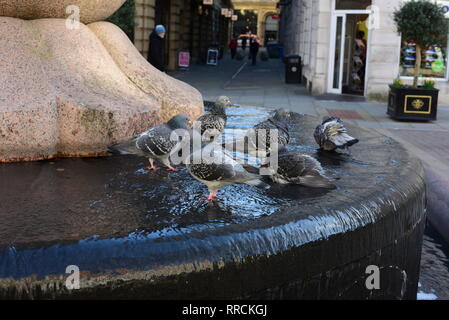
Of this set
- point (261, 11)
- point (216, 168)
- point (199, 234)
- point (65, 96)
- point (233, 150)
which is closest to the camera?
point (199, 234)

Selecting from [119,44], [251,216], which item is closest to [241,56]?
[119,44]

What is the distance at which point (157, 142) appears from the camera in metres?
3.86

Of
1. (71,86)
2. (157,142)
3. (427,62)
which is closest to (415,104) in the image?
(427,62)

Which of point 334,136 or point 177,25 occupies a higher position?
point 177,25

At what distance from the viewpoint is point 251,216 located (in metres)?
3.18

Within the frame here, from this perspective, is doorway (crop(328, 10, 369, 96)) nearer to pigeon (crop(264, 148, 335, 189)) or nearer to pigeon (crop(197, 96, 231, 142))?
pigeon (crop(197, 96, 231, 142))

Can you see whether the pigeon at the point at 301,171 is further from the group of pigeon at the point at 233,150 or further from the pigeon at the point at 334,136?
the pigeon at the point at 334,136

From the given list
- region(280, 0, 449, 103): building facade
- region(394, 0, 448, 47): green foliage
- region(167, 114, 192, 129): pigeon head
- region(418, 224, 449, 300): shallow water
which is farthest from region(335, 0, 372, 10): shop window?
region(167, 114, 192, 129): pigeon head

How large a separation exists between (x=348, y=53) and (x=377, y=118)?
6612mm

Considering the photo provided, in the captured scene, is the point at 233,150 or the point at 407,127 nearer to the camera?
the point at 233,150

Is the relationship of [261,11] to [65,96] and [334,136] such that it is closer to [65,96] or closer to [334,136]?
[334,136]

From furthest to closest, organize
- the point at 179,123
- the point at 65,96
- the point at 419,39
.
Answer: the point at 419,39 < the point at 65,96 < the point at 179,123

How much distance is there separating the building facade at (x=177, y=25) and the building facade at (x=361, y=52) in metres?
6.08
